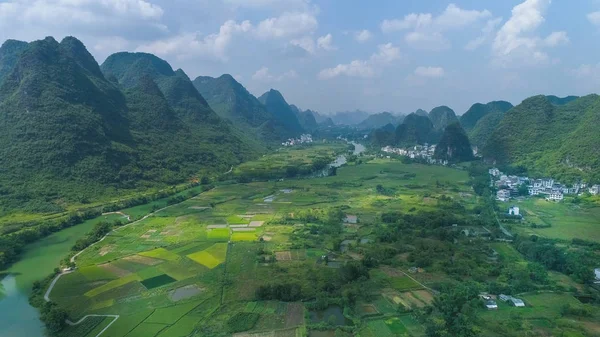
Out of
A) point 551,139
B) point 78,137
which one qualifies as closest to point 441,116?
point 551,139

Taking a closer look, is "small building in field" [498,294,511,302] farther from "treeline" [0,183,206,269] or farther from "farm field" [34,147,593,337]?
"treeline" [0,183,206,269]

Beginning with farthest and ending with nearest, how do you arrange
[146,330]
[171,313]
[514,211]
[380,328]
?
[514,211] → [171,313] → [380,328] → [146,330]

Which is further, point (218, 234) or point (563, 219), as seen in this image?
point (563, 219)

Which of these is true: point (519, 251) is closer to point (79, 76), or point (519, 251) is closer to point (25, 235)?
point (25, 235)

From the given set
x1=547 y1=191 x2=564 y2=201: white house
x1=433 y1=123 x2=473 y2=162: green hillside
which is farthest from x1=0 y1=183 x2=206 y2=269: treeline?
x1=433 y1=123 x2=473 y2=162: green hillside

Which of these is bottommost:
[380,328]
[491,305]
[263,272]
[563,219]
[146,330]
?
[380,328]

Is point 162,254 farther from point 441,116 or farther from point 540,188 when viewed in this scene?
point 441,116

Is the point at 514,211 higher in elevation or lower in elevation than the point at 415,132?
lower
